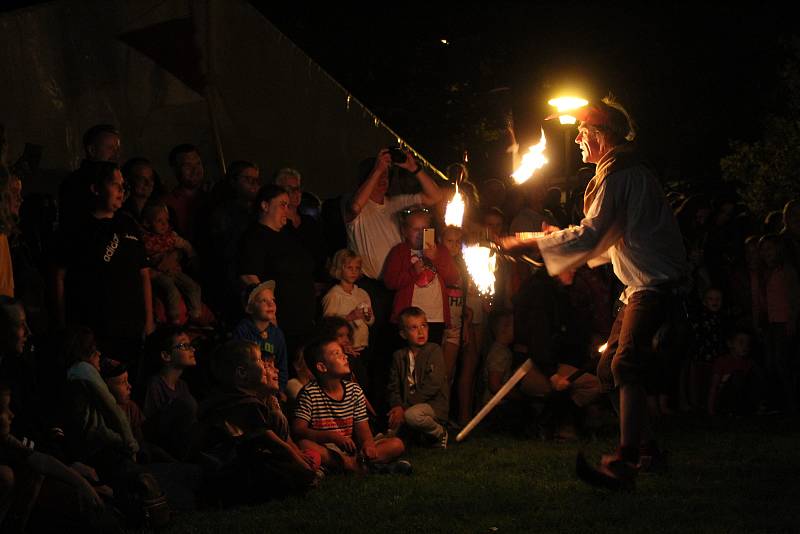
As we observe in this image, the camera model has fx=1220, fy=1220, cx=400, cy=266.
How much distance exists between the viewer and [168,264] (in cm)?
805

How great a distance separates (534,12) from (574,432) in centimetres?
1914

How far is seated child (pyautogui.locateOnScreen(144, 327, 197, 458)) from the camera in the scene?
23.2ft

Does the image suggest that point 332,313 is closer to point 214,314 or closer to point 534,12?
point 214,314

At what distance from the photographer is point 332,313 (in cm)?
910

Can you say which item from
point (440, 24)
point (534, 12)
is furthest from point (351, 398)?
point (534, 12)

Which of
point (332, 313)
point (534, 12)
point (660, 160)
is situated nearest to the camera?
point (332, 313)

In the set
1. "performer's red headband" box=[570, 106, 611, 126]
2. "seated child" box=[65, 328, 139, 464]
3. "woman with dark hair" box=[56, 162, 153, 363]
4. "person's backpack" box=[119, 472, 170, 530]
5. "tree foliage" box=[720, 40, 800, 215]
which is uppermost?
"tree foliage" box=[720, 40, 800, 215]

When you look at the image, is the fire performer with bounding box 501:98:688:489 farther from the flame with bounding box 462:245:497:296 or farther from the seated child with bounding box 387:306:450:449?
the seated child with bounding box 387:306:450:449

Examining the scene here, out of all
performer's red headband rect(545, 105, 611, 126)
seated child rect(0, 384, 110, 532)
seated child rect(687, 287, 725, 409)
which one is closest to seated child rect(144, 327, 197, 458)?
seated child rect(0, 384, 110, 532)

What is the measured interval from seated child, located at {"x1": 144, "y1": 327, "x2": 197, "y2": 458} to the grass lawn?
0.82 metres

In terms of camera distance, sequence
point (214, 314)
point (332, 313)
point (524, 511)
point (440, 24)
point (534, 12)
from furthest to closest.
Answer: point (534, 12), point (440, 24), point (332, 313), point (214, 314), point (524, 511)

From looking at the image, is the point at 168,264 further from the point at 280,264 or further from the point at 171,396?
the point at 171,396

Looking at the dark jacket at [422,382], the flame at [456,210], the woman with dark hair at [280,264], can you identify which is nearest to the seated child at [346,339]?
the woman with dark hair at [280,264]

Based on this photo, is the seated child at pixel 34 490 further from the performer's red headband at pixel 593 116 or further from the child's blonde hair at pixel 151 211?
the performer's red headband at pixel 593 116
